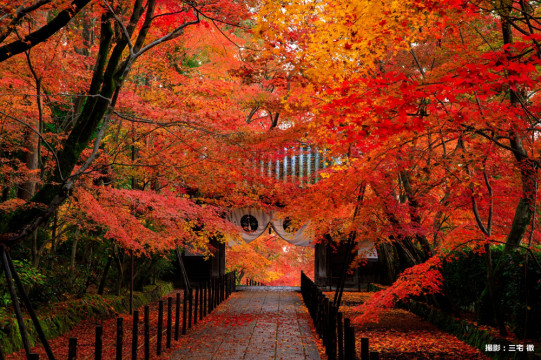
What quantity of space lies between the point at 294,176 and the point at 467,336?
11132 millimetres

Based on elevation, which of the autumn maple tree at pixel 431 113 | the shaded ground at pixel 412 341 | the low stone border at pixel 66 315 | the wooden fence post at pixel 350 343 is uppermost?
the autumn maple tree at pixel 431 113

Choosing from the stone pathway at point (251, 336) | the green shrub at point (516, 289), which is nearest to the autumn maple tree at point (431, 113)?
the green shrub at point (516, 289)

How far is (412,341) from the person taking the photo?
955 centimetres

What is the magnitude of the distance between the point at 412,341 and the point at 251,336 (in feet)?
11.3

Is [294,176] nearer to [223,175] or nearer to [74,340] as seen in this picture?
[223,175]

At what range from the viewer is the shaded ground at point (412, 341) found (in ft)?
A: 27.0

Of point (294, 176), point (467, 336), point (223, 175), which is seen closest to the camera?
point (467, 336)

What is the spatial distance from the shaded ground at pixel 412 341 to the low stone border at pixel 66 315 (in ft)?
20.8

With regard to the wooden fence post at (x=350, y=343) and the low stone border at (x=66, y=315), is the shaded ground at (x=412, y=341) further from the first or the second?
the low stone border at (x=66, y=315)

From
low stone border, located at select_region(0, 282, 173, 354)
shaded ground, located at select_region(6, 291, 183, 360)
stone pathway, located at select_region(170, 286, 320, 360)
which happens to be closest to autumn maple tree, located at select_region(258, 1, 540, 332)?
stone pathway, located at select_region(170, 286, 320, 360)

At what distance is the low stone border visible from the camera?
8.02 metres

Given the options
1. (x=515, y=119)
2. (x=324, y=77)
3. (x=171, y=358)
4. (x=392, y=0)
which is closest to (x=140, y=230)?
(x=171, y=358)

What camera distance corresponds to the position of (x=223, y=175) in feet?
40.3

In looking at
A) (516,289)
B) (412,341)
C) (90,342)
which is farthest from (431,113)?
(90,342)
